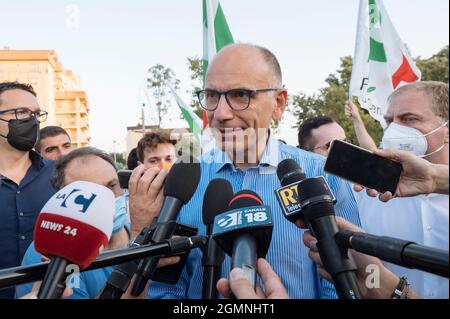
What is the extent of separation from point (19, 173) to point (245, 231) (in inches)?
91.4

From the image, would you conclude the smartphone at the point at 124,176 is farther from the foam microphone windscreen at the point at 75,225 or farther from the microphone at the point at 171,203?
the foam microphone windscreen at the point at 75,225

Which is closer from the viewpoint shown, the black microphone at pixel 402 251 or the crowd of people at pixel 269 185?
the black microphone at pixel 402 251

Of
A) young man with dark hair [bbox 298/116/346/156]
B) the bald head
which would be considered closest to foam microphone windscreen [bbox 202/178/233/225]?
the bald head

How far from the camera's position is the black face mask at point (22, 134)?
9.88 ft

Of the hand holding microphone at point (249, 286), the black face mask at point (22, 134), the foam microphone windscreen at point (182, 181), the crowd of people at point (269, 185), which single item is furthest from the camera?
the black face mask at point (22, 134)

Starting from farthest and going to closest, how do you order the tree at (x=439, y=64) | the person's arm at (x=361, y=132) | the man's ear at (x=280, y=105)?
the person's arm at (x=361, y=132) < the man's ear at (x=280, y=105) < the tree at (x=439, y=64)

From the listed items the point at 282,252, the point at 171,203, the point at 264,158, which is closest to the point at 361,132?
the point at 264,158

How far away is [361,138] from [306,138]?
4.90 feet

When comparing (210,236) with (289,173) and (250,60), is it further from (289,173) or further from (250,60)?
(250,60)

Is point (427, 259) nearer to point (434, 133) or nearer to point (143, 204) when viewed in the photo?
point (143, 204)

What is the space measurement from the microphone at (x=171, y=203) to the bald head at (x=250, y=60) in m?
0.57

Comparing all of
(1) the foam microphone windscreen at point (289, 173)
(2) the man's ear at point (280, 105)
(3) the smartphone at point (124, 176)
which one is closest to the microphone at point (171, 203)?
(3) the smartphone at point (124, 176)
